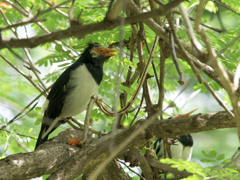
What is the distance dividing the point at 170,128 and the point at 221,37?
1747mm

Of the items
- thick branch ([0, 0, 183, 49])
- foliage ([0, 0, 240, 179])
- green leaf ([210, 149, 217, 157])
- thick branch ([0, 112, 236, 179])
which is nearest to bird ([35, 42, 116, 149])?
foliage ([0, 0, 240, 179])

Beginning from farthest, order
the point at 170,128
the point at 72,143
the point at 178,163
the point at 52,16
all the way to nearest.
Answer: the point at 52,16, the point at 72,143, the point at 170,128, the point at 178,163

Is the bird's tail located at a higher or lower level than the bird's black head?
lower

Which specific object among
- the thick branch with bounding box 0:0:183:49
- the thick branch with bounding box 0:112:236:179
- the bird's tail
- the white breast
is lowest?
the thick branch with bounding box 0:112:236:179

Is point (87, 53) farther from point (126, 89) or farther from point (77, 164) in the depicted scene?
point (77, 164)

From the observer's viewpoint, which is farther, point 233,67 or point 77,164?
point 233,67

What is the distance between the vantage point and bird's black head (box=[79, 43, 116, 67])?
3909 mm

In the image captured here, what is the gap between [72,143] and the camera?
2.97 m

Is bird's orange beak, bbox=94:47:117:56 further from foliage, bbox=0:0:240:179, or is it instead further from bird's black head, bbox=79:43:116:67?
foliage, bbox=0:0:240:179

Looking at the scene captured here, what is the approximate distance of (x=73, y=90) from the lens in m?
3.82

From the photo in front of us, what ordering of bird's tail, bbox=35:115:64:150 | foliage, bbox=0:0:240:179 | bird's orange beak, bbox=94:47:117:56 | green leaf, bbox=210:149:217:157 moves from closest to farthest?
green leaf, bbox=210:149:217:157 → foliage, bbox=0:0:240:179 → bird's tail, bbox=35:115:64:150 → bird's orange beak, bbox=94:47:117:56

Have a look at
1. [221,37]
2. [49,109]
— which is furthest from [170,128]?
[49,109]

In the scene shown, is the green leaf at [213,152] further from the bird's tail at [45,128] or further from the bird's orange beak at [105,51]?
the bird's tail at [45,128]

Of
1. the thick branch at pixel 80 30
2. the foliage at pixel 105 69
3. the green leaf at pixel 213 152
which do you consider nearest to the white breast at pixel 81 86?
the foliage at pixel 105 69
